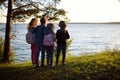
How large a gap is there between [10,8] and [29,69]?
5.87 m

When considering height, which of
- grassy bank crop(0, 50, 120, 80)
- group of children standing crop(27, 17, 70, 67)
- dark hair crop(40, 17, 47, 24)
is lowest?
grassy bank crop(0, 50, 120, 80)

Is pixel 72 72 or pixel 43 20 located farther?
pixel 43 20

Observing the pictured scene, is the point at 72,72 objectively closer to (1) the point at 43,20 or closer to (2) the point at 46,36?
(2) the point at 46,36

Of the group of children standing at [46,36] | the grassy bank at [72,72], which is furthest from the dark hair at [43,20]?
the grassy bank at [72,72]

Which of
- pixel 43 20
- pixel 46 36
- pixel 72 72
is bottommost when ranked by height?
pixel 72 72

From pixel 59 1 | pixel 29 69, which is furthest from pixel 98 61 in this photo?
pixel 59 1

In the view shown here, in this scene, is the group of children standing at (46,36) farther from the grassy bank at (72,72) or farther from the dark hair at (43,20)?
the grassy bank at (72,72)

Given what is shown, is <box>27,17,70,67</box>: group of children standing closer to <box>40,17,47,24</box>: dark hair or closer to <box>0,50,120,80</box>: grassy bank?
<box>40,17,47,24</box>: dark hair

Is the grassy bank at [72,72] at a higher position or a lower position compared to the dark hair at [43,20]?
lower

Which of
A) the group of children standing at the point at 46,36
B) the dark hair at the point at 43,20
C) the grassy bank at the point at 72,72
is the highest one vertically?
the dark hair at the point at 43,20

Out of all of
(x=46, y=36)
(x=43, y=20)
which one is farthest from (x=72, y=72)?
(x=43, y=20)

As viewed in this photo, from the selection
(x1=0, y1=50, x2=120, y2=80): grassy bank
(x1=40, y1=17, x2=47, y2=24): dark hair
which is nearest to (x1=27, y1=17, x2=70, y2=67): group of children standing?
(x1=40, y1=17, x2=47, y2=24): dark hair

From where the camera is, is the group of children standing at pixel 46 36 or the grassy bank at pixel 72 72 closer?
the grassy bank at pixel 72 72

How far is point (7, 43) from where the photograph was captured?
725 inches
